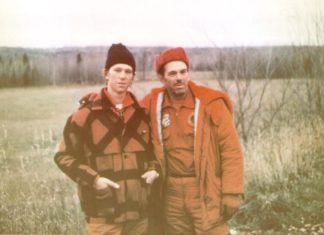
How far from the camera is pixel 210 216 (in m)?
2.79

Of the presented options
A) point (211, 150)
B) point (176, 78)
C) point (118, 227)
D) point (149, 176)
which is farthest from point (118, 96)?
point (118, 227)

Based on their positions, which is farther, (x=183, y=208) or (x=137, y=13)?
(x=137, y=13)

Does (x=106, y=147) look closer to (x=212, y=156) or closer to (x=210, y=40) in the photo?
(x=212, y=156)

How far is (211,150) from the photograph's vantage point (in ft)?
9.04

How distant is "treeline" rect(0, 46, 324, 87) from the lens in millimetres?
3037

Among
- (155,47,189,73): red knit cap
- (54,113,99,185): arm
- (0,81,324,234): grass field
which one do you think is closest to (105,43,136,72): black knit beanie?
(155,47,189,73): red knit cap

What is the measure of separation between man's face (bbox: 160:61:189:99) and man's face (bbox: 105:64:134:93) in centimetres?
18

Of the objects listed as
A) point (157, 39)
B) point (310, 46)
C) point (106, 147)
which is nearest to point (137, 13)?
point (157, 39)

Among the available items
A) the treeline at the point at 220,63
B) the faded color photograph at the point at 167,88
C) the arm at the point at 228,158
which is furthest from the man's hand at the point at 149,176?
the treeline at the point at 220,63

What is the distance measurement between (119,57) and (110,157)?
52 centimetres

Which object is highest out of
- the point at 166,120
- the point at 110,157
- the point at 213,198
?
the point at 166,120

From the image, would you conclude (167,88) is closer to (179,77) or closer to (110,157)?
(179,77)

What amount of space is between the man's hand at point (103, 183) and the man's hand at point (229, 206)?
0.56 metres

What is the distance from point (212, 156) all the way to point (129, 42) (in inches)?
30.7
